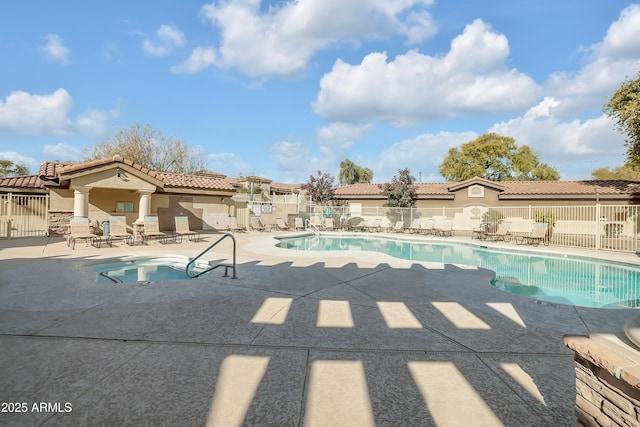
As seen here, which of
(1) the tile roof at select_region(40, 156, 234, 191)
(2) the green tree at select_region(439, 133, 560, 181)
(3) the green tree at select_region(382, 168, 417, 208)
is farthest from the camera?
(2) the green tree at select_region(439, 133, 560, 181)

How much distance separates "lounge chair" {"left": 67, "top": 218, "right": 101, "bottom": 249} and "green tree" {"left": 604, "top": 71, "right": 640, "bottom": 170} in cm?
2580

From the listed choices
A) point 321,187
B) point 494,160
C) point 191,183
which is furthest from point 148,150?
point 494,160

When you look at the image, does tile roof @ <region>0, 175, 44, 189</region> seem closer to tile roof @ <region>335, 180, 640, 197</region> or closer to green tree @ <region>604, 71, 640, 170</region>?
tile roof @ <region>335, 180, 640, 197</region>

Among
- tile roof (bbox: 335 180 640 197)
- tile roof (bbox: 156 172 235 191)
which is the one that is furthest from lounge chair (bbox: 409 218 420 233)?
tile roof (bbox: 156 172 235 191)

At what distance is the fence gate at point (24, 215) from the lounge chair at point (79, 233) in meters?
3.96

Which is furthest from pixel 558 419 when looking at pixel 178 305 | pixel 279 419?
pixel 178 305

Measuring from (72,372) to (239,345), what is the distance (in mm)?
1442

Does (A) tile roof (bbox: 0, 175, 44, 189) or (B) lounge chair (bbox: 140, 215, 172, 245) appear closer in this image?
(B) lounge chair (bbox: 140, 215, 172, 245)

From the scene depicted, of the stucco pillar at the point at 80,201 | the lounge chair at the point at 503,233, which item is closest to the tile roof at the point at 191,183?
the stucco pillar at the point at 80,201

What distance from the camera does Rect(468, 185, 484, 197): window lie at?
2242cm

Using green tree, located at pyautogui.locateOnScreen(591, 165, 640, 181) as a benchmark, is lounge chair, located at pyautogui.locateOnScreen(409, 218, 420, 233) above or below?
below

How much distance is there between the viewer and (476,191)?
22.5 meters

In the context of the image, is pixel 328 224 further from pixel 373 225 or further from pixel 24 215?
pixel 24 215

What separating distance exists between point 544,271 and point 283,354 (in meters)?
9.84
